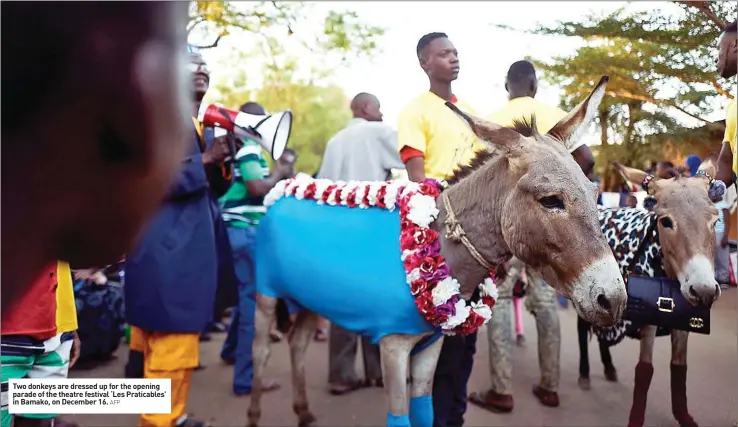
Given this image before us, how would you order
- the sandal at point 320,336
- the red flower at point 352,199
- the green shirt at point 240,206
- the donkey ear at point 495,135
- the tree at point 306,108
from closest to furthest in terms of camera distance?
the donkey ear at point 495,135, the red flower at point 352,199, the green shirt at point 240,206, the sandal at point 320,336, the tree at point 306,108

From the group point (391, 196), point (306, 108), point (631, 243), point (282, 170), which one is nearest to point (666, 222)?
point (631, 243)

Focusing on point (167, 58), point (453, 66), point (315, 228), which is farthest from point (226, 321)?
point (167, 58)

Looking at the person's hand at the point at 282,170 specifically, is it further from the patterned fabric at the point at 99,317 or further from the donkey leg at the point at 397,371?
the donkey leg at the point at 397,371

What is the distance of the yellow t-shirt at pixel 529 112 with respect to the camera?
2.72 m

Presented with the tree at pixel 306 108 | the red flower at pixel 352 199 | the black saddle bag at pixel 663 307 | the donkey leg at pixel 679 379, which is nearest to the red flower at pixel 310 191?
the red flower at pixel 352 199

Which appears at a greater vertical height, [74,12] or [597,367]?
[74,12]

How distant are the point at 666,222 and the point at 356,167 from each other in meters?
1.90

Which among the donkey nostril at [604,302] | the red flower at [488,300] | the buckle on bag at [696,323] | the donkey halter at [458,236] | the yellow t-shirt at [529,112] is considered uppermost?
the yellow t-shirt at [529,112]

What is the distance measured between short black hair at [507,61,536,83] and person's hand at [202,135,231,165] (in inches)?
62.9

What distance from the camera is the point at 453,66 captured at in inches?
103

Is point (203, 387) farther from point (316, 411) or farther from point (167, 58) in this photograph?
point (167, 58)

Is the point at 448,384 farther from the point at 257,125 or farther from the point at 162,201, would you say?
the point at 162,201

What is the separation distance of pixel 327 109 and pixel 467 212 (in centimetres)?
1347

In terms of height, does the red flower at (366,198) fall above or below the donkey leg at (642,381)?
above
